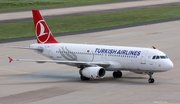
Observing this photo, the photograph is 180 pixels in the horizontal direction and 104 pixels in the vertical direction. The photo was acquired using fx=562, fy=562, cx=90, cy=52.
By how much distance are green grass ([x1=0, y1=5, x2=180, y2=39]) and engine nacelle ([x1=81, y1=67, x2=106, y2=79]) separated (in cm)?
3784

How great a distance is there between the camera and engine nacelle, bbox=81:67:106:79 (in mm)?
50406

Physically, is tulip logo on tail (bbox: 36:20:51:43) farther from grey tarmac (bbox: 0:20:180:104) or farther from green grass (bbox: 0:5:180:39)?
green grass (bbox: 0:5:180:39)

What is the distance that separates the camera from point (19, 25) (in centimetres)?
9844

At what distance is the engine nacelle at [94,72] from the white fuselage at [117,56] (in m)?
1.61

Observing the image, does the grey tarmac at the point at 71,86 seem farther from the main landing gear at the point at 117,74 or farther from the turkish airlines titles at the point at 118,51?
the turkish airlines titles at the point at 118,51

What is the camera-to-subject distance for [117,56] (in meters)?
51.9

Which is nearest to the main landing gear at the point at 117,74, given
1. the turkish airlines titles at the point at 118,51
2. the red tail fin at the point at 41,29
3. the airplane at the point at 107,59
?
the airplane at the point at 107,59

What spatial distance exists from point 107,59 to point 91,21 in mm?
52002

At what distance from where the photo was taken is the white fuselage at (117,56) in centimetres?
4972

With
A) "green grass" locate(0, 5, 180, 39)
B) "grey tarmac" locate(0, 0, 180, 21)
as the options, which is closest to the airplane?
"green grass" locate(0, 5, 180, 39)

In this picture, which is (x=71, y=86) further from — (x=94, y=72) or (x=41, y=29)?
(x=41, y=29)

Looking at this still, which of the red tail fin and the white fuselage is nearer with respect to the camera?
the white fuselage

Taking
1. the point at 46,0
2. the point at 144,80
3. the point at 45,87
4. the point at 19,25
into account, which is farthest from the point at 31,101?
the point at 46,0

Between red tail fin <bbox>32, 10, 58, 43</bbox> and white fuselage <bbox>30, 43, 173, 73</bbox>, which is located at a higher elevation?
red tail fin <bbox>32, 10, 58, 43</bbox>
